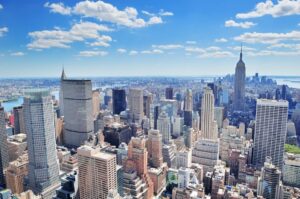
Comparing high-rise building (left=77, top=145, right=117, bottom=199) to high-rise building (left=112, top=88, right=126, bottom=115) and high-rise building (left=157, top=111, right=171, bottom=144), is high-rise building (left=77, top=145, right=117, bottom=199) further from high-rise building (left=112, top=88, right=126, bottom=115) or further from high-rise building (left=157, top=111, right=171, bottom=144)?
high-rise building (left=112, top=88, right=126, bottom=115)

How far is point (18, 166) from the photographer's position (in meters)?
9.54

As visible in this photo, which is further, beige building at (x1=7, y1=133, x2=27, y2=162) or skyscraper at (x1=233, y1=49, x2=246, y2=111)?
skyscraper at (x1=233, y1=49, x2=246, y2=111)

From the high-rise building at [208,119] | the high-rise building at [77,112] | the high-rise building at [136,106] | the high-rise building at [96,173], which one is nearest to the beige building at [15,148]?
the high-rise building at [77,112]

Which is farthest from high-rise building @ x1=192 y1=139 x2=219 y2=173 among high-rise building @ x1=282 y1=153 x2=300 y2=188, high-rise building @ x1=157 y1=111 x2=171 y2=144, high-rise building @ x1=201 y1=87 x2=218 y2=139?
high-rise building @ x1=201 y1=87 x2=218 y2=139

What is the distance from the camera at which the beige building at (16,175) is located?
29.8 ft

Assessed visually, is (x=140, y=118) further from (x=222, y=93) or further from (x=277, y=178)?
(x=277, y=178)

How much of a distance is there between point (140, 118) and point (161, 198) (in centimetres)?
1071

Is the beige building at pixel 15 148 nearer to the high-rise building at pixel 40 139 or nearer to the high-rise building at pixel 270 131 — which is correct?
the high-rise building at pixel 40 139

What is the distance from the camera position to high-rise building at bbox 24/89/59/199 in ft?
30.5

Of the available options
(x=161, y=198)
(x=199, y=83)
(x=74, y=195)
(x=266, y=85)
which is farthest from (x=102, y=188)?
(x=266, y=85)

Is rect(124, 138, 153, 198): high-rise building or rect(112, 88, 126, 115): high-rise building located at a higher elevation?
rect(112, 88, 126, 115): high-rise building

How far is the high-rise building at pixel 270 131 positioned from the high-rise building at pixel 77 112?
9.95 m

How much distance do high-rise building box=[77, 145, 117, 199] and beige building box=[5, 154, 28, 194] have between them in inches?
134

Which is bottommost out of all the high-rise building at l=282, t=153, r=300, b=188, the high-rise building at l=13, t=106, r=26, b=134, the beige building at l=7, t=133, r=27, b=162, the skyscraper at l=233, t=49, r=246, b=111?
the high-rise building at l=282, t=153, r=300, b=188
